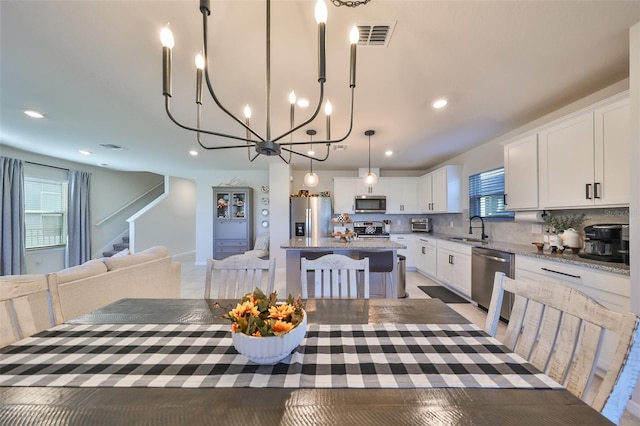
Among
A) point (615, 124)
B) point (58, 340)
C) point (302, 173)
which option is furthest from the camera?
point (302, 173)

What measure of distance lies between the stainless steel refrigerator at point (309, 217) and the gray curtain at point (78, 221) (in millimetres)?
4804

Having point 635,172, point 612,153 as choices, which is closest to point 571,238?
point 612,153

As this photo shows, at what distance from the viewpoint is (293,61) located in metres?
1.83

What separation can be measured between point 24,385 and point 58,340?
1.07 feet

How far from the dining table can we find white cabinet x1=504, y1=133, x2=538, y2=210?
8.07ft

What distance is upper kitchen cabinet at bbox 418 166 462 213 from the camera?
4457 mm

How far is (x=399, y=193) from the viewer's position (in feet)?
18.3

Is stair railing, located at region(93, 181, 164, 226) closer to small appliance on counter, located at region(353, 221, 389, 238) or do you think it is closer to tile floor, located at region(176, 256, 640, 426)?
tile floor, located at region(176, 256, 640, 426)

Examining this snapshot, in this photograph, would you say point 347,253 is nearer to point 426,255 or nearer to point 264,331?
point 426,255

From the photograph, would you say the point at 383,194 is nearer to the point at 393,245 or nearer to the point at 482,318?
the point at 393,245

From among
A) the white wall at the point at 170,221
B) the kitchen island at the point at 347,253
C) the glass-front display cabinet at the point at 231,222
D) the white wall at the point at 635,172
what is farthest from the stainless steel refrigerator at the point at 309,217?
Result: the white wall at the point at 635,172

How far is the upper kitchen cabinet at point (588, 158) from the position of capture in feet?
6.17

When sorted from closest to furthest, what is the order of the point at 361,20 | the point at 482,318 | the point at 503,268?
1. the point at 361,20
2. the point at 503,268
3. the point at 482,318

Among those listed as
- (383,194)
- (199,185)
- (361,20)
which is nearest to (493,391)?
(361,20)
